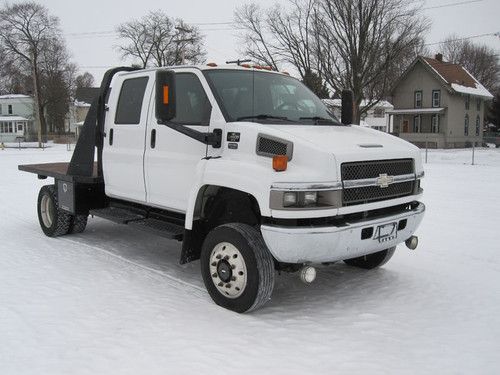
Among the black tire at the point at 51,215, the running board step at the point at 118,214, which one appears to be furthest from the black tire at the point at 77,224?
the running board step at the point at 118,214

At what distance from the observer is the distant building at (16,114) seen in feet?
243

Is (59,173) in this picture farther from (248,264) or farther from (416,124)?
(416,124)

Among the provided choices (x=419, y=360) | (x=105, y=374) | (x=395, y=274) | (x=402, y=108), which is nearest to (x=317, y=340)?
(x=419, y=360)

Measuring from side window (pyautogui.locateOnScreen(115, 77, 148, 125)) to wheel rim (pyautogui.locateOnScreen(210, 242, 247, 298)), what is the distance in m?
2.11

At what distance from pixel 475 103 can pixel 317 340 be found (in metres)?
49.0

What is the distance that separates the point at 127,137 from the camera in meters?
6.25

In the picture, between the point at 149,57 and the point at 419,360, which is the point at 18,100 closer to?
the point at 149,57

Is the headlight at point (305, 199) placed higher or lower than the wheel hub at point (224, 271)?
higher

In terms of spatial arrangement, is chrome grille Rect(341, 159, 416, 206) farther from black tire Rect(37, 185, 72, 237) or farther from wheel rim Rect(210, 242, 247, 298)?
black tire Rect(37, 185, 72, 237)

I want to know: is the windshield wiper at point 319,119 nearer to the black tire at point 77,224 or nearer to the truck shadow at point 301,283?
the truck shadow at point 301,283

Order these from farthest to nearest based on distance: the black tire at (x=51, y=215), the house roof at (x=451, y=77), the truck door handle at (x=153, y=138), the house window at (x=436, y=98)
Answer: the house window at (x=436, y=98), the house roof at (x=451, y=77), the black tire at (x=51, y=215), the truck door handle at (x=153, y=138)

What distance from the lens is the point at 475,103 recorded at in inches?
1886

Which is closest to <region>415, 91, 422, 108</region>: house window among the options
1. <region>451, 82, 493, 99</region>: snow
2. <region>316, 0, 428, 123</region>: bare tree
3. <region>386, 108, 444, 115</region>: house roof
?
<region>386, 108, 444, 115</region>: house roof

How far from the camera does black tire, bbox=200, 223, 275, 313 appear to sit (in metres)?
4.54
